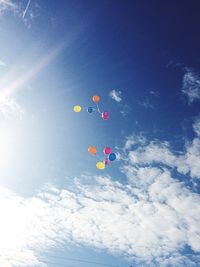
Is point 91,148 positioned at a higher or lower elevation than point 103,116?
lower

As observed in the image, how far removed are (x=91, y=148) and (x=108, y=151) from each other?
73 centimetres

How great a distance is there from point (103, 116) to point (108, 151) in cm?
149

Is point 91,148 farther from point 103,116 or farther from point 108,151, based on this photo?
point 103,116

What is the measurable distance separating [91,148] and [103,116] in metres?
1.45

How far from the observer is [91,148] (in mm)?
11391

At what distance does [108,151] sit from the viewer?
1148 cm

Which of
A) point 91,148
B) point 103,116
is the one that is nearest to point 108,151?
point 91,148

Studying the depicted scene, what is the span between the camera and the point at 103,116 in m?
11.6

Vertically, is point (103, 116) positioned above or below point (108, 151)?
above
